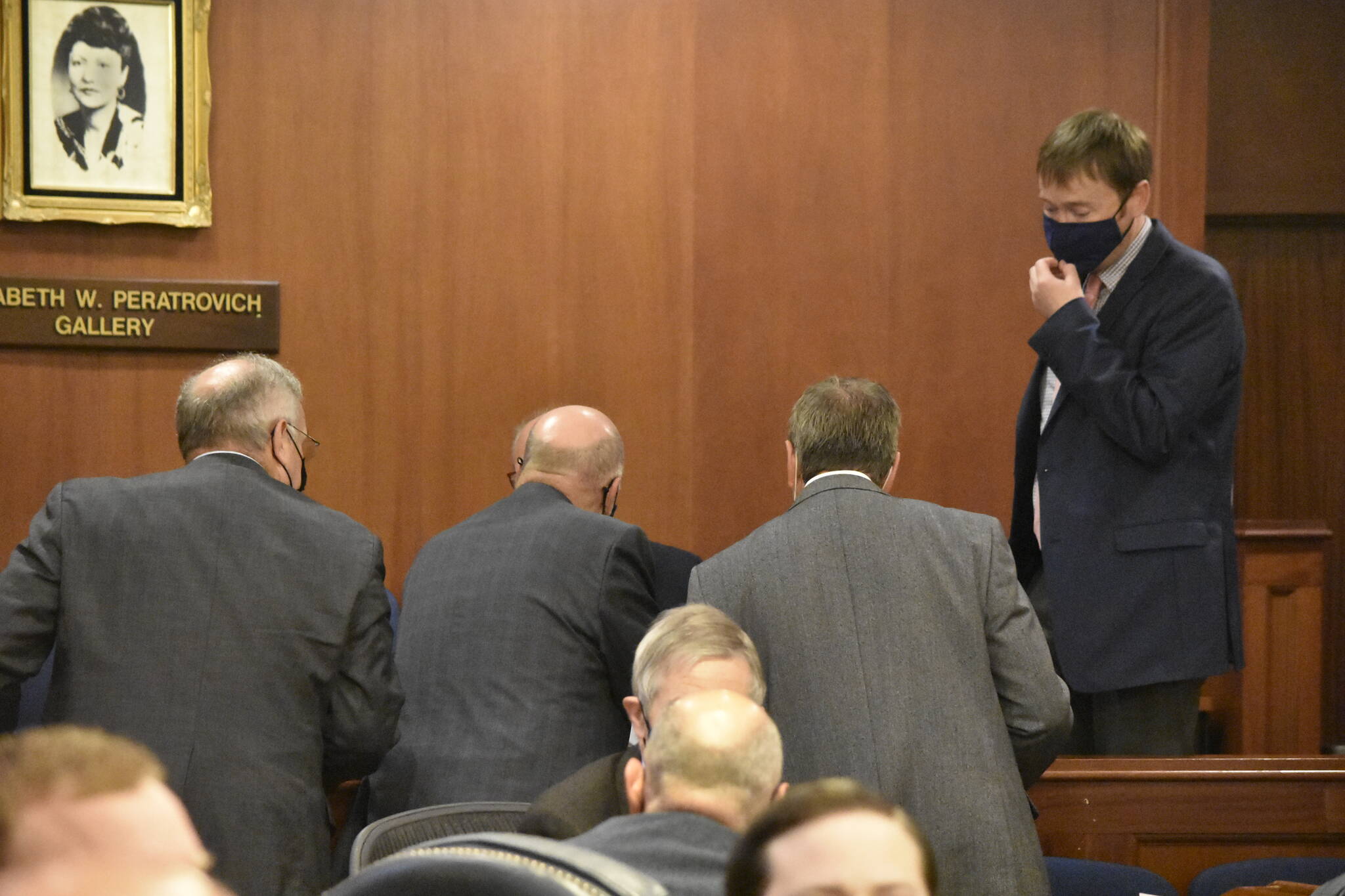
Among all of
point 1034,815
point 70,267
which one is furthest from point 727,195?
point 1034,815

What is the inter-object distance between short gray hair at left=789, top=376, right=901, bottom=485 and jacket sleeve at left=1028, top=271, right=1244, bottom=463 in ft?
2.16

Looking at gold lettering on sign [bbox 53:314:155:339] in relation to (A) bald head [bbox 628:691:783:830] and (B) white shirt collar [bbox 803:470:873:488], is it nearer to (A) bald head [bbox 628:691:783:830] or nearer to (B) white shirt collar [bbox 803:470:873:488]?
(B) white shirt collar [bbox 803:470:873:488]

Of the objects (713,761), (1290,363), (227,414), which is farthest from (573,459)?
(1290,363)

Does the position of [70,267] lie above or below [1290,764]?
above

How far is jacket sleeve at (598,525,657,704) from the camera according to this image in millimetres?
3043

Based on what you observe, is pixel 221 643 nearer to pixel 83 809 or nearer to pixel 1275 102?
pixel 83 809

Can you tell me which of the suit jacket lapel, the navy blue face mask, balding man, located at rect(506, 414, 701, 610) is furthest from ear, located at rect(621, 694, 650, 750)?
the navy blue face mask

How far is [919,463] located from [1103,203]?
72.5 inches

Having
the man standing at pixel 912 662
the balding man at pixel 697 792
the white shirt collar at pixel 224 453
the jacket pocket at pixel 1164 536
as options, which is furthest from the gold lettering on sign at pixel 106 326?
the balding man at pixel 697 792

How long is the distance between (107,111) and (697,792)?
389 centimetres

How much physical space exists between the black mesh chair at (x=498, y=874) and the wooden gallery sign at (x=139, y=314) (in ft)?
12.9

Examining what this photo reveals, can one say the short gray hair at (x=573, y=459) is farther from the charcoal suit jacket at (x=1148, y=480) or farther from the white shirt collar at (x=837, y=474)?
the charcoal suit jacket at (x=1148, y=480)

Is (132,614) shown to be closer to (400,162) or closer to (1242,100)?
(400,162)

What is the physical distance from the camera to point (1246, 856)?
3033 mm
